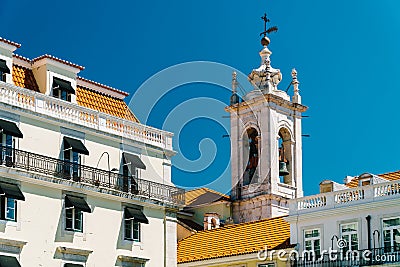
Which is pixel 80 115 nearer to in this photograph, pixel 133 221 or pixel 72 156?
pixel 72 156

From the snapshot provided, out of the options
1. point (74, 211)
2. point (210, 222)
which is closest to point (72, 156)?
point (74, 211)

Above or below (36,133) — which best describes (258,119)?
above

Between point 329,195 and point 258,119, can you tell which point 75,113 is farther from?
point 258,119

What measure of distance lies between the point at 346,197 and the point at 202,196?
107 feet

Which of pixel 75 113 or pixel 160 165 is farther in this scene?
pixel 160 165

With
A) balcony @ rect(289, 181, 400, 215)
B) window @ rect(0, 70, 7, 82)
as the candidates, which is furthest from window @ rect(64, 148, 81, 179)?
balcony @ rect(289, 181, 400, 215)

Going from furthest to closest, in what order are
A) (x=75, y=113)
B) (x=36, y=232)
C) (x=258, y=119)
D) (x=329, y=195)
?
(x=258, y=119)
(x=329, y=195)
(x=75, y=113)
(x=36, y=232)

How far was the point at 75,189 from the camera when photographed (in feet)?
138

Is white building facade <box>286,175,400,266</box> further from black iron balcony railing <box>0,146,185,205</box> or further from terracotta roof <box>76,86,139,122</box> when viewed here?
terracotta roof <box>76,86,139,122</box>

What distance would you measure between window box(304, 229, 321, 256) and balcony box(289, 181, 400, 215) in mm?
1119

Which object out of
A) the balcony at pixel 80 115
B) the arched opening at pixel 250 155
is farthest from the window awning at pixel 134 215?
the arched opening at pixel 250 155

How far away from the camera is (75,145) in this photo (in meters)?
42.5

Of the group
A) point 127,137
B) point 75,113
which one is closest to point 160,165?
point 127,137

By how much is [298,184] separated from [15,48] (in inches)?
1651
